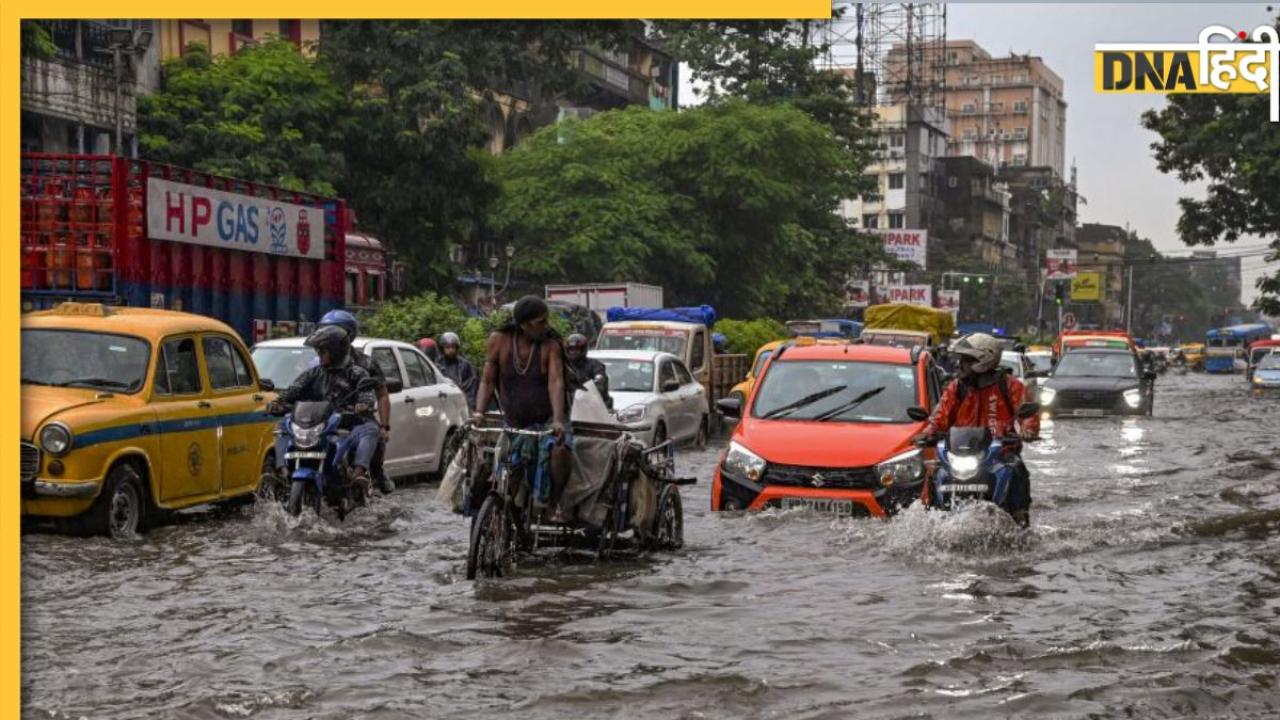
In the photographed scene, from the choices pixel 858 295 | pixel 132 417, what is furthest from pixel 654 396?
pixel 858 295

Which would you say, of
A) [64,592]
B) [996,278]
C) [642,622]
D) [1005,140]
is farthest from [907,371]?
[1005,140]

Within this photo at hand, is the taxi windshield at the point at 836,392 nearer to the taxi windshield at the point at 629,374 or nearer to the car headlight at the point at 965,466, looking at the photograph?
the car headlight at the point at 965,466

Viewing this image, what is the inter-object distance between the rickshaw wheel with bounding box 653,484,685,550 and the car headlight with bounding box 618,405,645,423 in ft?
30.9

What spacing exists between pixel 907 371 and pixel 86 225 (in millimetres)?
9072

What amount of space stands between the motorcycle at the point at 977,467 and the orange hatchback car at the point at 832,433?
1.77 ft

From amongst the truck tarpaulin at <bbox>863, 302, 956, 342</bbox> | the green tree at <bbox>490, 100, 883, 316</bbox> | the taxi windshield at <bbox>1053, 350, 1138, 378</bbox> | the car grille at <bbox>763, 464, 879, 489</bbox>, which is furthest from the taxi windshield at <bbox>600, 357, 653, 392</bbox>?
the truck tarpaulin at <bbox>863, 302, 956, 342</bbox>

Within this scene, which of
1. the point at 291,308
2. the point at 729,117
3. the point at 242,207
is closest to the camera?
the point at 242,207

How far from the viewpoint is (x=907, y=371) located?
16203 mm

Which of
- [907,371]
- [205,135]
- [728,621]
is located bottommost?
[728,621]

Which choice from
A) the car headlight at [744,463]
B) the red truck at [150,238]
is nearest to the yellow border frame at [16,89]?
the car headlight at [744,463]

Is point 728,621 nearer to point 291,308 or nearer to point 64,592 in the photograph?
point 64,592

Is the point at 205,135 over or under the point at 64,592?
over

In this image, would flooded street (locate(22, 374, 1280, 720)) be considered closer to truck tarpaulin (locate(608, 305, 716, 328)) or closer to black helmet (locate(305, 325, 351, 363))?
black helmet (locate(305, 325, 351, 363))

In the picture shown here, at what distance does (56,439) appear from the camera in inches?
512
